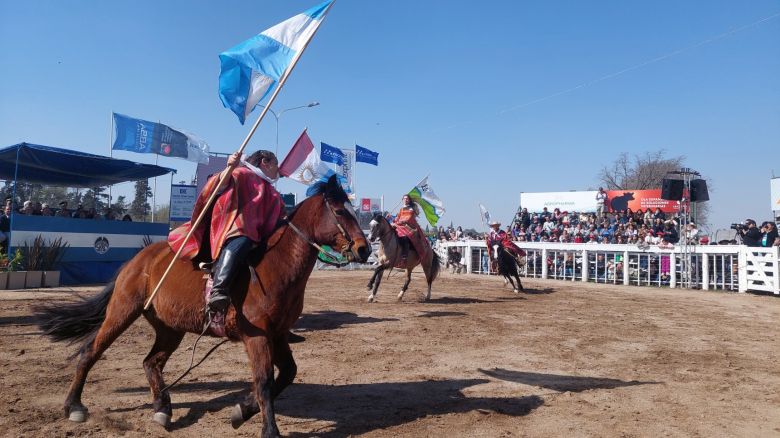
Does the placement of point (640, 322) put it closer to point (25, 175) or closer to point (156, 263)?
point (156, 263)

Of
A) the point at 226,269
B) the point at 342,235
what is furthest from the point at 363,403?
the point at 226,269

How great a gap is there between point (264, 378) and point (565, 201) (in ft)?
112

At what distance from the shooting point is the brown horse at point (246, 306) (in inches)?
152

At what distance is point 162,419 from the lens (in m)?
4.10

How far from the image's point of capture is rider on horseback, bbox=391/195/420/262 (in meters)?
12.9

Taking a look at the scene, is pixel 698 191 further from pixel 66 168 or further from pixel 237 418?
pixel 66 168

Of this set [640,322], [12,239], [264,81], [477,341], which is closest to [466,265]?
[640,322]

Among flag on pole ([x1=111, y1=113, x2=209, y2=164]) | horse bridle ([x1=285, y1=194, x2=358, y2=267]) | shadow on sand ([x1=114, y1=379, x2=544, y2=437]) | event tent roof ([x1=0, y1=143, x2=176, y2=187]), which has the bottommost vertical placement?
shadow on sand ([x1=114, y1=379, x2=544, y2=437])

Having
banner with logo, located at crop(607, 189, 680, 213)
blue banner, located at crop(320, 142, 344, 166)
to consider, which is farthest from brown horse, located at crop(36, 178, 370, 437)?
banner with logo, located at crop(607, 189, 680, 213)

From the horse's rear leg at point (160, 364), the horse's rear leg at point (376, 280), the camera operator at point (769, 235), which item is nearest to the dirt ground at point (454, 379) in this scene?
the horse's rear leg at point (160, 364)

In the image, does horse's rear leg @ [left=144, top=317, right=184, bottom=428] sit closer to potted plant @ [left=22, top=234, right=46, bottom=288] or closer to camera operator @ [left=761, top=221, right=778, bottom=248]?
potted plant @ [left=22, top=234, right=46, bottom=288]

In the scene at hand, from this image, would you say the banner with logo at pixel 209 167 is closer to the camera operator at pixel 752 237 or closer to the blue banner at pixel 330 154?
the blue banner at pixel 330 154

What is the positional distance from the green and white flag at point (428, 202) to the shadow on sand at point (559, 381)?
1100 centimetres

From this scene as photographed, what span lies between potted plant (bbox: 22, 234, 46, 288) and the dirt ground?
5059 mm
